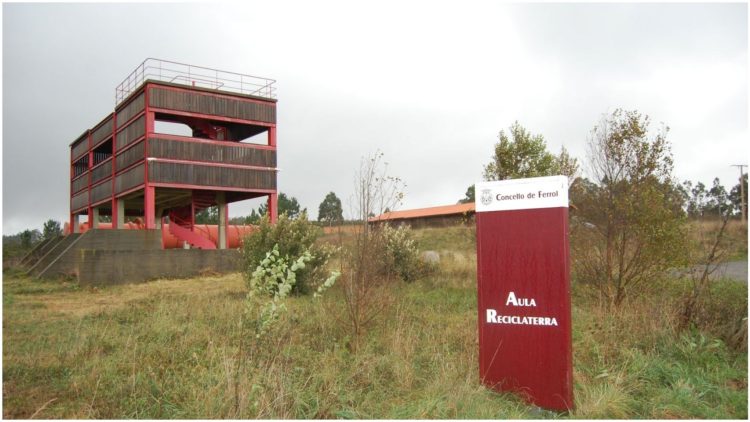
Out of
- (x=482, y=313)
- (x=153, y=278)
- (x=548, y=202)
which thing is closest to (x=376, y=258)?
(x=482, y=313)

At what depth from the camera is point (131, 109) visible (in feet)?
90.2

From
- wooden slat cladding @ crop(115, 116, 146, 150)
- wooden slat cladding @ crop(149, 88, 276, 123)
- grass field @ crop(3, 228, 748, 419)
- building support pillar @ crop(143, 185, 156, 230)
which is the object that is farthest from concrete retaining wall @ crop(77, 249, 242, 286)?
grass field @ crop(3, 228, 748, 419)

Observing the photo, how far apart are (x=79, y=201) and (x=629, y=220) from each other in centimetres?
3559

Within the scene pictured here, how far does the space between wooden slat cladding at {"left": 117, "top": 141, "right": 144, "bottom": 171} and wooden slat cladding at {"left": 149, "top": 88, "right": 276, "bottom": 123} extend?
85.9 inches

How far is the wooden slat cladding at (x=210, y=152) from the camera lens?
82.2 feet

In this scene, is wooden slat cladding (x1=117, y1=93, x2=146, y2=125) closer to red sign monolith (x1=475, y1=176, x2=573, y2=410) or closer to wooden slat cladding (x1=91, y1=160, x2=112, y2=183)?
wooden slat cladding (x1=91, y1=160, x2=112, y2=183)

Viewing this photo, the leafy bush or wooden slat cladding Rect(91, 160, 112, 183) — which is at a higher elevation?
wooden slat cladding Rect(91, 160, 112, 183)

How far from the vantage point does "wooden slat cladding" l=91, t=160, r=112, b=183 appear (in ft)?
102

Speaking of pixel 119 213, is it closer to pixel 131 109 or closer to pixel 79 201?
pixel 131 109

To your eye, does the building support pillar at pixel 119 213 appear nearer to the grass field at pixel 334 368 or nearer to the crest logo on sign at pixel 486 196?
the grass field at pixel 334 368

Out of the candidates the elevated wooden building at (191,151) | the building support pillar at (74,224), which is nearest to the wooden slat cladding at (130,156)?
the elevated wooden building at (191,151)

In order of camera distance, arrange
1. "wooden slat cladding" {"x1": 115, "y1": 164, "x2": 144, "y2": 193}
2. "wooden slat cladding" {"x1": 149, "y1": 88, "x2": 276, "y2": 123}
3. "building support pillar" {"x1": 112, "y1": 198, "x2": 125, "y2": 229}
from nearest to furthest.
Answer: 1. "wooden slat cladding" {"x1": 149, "y1": 88, "x2": 276, "y2": 123}
2. "wooden slat cladding" {"x1": 115, "y1": 164, "x2": 144, "y2": 193}
3. "building support pillar" {"x1": 112, "y1": 198, "x2": 125, "y2": 229}

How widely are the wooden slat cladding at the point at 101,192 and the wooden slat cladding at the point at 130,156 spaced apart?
7.52 ft

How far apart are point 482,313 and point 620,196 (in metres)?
6.19
